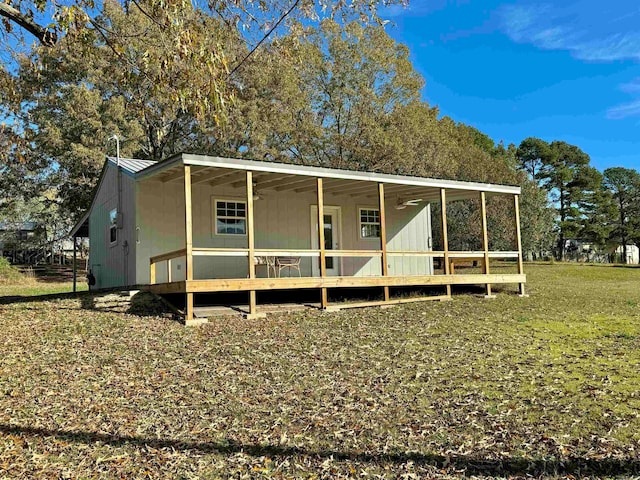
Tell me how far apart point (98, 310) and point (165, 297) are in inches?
63.4

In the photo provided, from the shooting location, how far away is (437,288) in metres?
14.5

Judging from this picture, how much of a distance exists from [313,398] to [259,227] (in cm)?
820

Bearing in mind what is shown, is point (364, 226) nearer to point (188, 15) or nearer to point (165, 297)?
point (165, 297)

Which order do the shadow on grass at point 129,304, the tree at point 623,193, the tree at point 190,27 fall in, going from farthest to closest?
1. the tree at point 623,193
2. the shadow on grass at point 129,304
3. the tree at point 190,27

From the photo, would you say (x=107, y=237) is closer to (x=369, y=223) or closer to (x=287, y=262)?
(x=287, y=262)

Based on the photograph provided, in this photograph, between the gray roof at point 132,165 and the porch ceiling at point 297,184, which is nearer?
the porch ceiling at point 297,184

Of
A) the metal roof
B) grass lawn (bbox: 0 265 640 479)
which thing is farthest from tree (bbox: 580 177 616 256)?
grass lawn (bbox: 0 265 640 479)

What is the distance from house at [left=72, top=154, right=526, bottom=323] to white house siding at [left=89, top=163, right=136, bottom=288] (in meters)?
0.03

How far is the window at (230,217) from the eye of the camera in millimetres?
12585

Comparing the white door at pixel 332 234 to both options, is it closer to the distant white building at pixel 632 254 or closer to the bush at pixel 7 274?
the bush at pixel 7 274

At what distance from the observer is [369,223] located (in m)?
15.1

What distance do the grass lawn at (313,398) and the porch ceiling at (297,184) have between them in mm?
3181

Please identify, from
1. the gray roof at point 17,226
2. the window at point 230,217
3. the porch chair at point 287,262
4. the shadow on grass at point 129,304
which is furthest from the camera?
the gray roof at point 17,226

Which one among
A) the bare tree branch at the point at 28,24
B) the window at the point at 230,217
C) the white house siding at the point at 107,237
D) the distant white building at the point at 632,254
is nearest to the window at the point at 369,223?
the window at the point at 230,217
